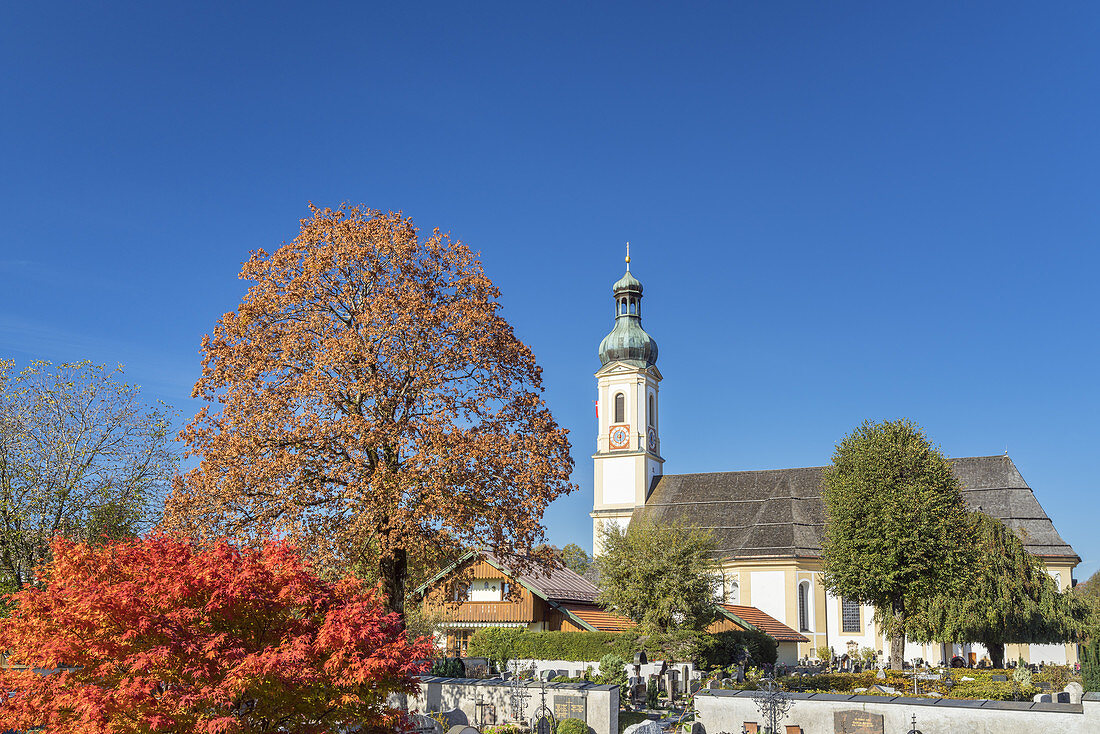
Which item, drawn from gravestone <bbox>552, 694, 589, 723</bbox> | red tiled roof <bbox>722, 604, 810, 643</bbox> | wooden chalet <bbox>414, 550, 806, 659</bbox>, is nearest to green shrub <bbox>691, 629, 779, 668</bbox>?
wooden chalet <bbox>414, 550, 806, 659</bbox>

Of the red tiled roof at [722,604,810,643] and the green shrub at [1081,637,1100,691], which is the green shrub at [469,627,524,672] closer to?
the red tiled roof at [722,604,810,643]

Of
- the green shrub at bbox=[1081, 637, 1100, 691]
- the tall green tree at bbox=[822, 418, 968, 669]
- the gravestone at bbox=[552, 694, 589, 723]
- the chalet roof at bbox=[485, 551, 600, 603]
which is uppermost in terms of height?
the tall green tree at bbox=[822, 418, 968, 669]

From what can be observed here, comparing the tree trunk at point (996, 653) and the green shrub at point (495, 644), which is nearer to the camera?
the green shrub at point (495, 644)

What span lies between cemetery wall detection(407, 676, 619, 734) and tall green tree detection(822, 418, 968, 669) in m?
23.9

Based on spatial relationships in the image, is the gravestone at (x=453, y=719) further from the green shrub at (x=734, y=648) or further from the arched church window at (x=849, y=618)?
the arched church window at (x=849, y=618)

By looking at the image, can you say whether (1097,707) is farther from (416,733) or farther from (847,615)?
(847,615)

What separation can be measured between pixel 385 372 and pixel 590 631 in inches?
915

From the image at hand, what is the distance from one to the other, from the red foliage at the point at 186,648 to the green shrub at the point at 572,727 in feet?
20.4

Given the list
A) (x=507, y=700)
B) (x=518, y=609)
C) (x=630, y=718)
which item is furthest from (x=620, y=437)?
(x=507, y=700)

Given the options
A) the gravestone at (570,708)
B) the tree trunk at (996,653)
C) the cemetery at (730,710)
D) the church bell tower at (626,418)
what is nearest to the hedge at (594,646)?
the cemetery at (730,710)

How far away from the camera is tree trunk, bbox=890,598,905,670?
128 ft

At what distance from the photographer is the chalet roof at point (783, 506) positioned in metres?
61.1

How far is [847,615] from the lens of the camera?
197ft

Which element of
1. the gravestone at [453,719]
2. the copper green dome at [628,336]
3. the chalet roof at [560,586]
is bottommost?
the gravestone at [453,719]
